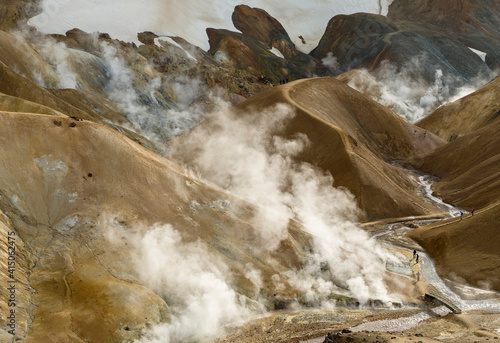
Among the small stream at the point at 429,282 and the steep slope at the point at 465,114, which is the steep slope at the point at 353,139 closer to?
the small stream at the point at 429,282

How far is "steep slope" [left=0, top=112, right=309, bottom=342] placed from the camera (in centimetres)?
2992

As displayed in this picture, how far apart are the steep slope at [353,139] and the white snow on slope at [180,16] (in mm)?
40450

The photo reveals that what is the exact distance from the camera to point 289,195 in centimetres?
6481

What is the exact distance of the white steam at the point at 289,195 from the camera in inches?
1655

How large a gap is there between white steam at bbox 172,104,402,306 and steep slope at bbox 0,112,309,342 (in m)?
2.02

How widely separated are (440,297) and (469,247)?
1031 centimetres

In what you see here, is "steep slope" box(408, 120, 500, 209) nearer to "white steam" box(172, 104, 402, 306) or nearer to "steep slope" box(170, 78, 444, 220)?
"steep slope" box(170, 78, 444, 220)

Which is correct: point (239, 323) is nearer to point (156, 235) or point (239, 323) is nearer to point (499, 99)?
point (156, 235)

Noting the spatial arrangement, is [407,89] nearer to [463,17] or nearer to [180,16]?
[463,17]

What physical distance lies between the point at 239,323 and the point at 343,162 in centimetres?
4013

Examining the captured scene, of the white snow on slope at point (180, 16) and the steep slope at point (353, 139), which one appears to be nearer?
the steep slope at point (353, 139)

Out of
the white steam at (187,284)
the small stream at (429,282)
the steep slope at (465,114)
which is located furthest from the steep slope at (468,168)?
the white steam at (187,284)

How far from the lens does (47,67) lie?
7662 centimetres

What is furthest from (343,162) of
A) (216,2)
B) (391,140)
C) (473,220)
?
(216,2)
